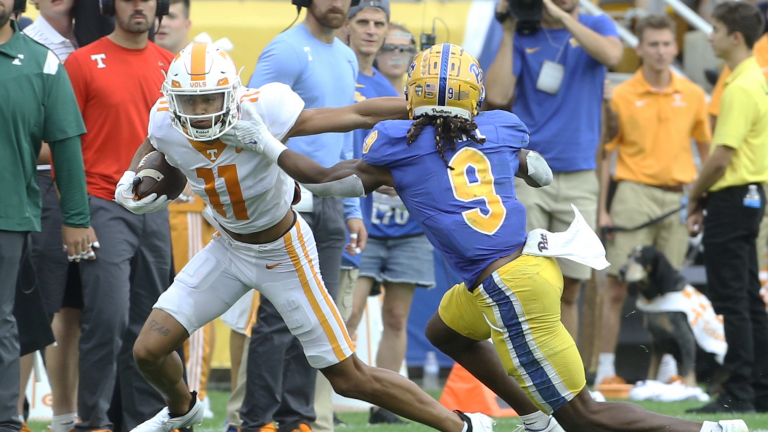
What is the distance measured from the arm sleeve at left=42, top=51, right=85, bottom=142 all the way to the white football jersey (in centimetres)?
52

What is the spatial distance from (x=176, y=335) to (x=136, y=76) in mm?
1472

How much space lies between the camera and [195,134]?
4230 mm

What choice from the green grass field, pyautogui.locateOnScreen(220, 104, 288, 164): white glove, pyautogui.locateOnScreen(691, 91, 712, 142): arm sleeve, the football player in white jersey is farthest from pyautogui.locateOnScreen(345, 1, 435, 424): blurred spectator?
pyautogui.locateOnScreen(691, 91, 712, 142): arm sleeve

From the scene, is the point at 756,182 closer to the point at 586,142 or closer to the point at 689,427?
the point at 586,142

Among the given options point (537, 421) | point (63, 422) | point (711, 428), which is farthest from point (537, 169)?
point (63, 422)

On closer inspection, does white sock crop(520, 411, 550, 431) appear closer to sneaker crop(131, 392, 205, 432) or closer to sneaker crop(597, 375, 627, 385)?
sneaker crop(131, 392, 205, 432)

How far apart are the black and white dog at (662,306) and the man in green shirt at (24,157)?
4004 mm

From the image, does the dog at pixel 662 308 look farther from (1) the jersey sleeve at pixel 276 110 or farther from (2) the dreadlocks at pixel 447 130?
(1) the jersey sleeve at pixel 276 110

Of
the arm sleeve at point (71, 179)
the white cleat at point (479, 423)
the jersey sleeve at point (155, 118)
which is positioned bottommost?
the white cleat at point (479, 423)

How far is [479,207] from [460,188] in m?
0.11

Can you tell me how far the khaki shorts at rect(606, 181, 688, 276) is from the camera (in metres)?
7.48

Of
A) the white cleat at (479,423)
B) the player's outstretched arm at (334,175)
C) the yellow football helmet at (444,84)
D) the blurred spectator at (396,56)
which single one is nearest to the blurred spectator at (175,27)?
the blurred spectator at (396,56)

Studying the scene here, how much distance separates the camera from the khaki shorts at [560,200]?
20.4 ft

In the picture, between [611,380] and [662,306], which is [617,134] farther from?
[611,380]
